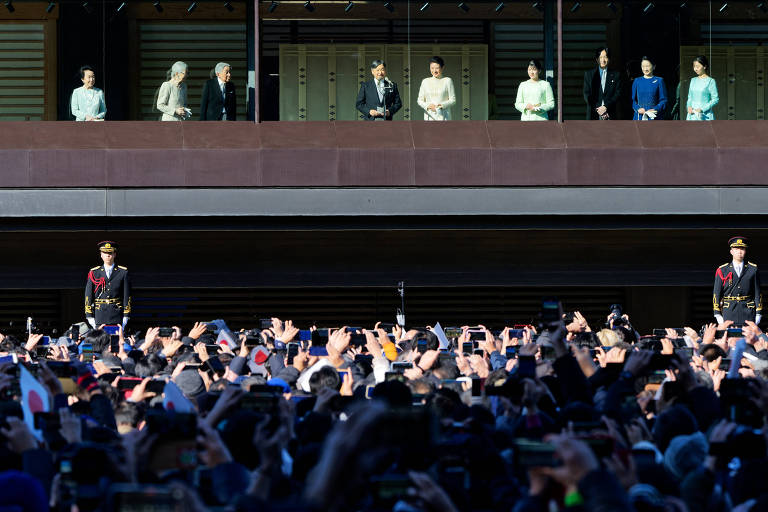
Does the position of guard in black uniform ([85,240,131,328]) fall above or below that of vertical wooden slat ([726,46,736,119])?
below

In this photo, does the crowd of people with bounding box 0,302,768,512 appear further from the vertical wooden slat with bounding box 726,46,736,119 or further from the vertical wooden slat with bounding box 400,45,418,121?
the vertical wooden slat with bounding box 726,46,736,119

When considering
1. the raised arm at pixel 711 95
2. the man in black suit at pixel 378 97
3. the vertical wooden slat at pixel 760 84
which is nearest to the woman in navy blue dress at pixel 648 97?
the raised arm at pixel 711 95

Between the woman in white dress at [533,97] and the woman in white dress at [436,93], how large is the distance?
1013mm

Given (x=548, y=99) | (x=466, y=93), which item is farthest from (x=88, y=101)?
(x=548, y=99)

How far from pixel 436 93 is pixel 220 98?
308cm

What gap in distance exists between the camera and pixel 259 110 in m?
19.4

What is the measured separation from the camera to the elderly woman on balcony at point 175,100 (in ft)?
62.9

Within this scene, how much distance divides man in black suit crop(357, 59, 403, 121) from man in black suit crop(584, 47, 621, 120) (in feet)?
9.18

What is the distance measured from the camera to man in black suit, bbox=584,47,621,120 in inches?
774

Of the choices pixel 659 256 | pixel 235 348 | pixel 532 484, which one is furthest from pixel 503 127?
pixel 532 484

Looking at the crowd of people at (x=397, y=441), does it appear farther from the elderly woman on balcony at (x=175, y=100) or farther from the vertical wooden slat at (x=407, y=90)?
the elderly woman on balcony at (x=175, y=100)

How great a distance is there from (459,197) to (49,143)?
231 inches

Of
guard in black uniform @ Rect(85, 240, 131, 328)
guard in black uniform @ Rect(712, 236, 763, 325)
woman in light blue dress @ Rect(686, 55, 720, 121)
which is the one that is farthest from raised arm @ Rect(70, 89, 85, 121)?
guard in black uniform @ Rect(712, 236, 763, 325)

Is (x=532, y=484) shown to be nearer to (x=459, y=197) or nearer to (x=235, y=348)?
(x=235, y=348)
